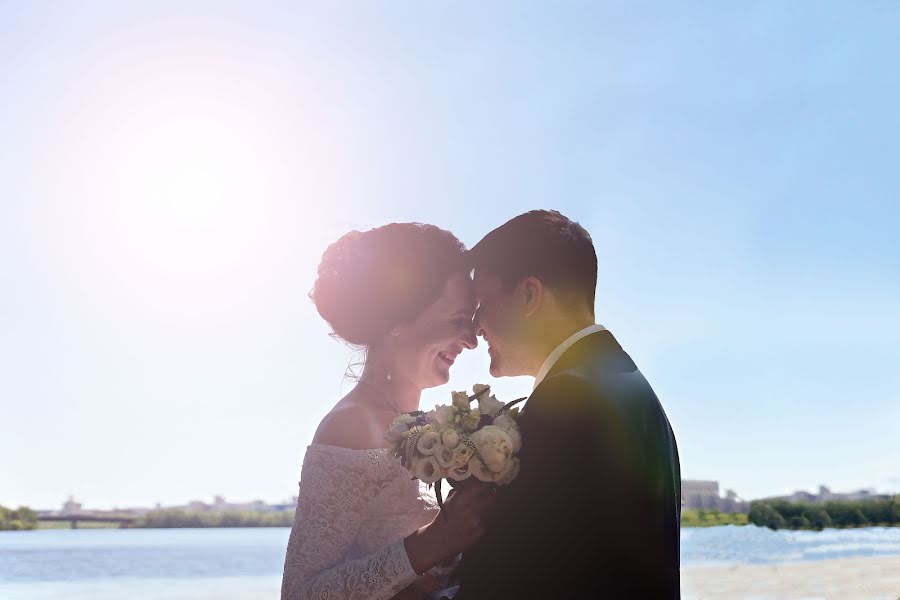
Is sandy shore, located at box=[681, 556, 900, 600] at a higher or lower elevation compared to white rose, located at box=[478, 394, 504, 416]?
lower

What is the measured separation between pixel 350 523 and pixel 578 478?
1918 millimetres

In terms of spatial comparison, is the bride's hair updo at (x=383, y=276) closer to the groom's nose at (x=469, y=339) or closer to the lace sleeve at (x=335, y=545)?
the groom's nose at (x=469, y=339)

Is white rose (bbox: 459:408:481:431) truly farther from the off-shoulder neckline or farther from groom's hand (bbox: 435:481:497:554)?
the off-shoulder neckline

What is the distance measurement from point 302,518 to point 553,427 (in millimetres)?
1910

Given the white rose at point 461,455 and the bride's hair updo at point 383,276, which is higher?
the bride's hair updo at point 383,276

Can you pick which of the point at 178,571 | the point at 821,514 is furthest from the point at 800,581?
the point at 821,514

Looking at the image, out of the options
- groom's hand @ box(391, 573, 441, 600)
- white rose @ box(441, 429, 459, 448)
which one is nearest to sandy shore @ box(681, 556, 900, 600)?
groom's hand @ box(391, 573, 441, 600)

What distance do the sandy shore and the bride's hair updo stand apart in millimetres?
25271

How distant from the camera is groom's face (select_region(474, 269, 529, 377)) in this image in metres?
3.79

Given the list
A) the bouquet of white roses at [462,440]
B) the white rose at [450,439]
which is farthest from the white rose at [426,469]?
the white rose at [450,439]

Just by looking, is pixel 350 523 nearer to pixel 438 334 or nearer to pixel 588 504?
pixel 438 334

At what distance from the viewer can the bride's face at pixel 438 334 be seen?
17.3 ft

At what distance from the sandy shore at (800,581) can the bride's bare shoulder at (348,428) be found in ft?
83.4

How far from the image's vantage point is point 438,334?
17.3ft
